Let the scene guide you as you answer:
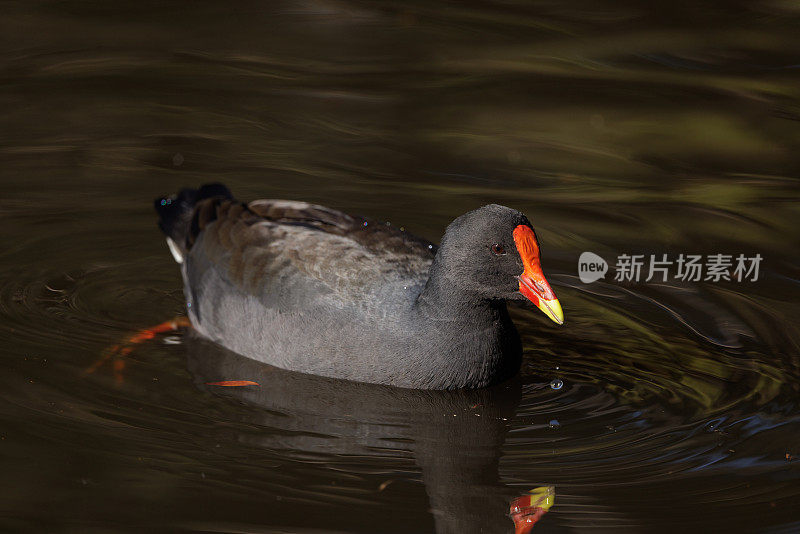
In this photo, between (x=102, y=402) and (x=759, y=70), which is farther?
(x=759, y=70)

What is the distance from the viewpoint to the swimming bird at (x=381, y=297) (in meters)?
6.95

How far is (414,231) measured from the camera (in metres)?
9.50

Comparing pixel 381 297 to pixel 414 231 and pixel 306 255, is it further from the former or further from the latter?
pixel 414 231

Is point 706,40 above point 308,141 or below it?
above

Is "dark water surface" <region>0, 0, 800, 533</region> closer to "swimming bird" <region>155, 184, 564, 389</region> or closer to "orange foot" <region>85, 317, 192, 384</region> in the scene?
"orange foot" <region>85, 317, 192, 384</region>

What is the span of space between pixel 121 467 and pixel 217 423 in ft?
2.25

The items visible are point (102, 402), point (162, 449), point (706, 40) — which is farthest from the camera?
point (706, 40)

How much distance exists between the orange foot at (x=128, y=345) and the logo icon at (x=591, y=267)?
9.60 ft


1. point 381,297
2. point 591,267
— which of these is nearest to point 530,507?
point 381,297

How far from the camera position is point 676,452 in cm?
648

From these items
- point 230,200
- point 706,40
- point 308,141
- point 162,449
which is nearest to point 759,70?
point 706,40

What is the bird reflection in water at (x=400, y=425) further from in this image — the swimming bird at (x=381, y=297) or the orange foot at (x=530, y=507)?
the swimming bird at (x=381, y=297)

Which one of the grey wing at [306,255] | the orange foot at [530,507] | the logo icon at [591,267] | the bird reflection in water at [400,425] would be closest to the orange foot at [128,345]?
the bird reflection in water at [400,425]

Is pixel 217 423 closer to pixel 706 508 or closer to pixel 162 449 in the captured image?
pixel 162 449
